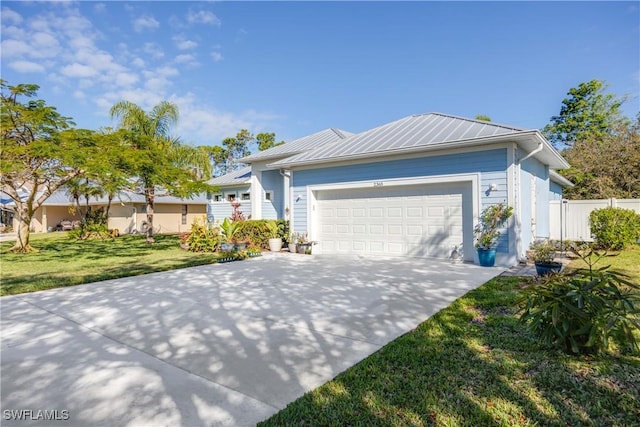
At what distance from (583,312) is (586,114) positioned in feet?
93.8

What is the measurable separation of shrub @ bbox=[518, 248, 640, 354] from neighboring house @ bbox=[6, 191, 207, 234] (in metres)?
25.5

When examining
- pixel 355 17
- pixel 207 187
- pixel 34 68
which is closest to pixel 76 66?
pixel 34 68

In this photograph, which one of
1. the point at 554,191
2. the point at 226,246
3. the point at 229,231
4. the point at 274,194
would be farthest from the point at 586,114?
the point at 226,246

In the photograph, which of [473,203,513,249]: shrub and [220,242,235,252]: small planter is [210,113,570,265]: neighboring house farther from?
[220,242,235,252]: small planter

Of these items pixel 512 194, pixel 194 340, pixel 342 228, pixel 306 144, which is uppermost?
pixel 306 144

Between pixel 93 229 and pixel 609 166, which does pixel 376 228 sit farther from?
pixel 93 229

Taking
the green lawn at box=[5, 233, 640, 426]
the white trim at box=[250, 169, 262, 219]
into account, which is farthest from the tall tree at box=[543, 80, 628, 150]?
the green lawn at box=[5, 233, 640, 426]

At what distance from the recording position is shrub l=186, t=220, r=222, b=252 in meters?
14.0

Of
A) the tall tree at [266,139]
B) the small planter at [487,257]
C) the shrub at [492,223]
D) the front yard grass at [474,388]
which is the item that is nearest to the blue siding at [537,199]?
the shrub at [492,223]

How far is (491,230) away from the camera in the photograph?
880 cm

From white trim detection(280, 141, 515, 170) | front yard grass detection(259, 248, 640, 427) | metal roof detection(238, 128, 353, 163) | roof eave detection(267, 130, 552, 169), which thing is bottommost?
front yard grass detection(259, 248, 640, 427)

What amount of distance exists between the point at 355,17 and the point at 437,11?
2936mm

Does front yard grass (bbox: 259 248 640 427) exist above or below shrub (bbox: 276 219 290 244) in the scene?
below

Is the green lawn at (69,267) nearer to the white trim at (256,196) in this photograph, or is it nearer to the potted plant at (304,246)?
the potted plant at (304,246)
